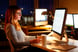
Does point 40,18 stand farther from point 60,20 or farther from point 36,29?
point 60,20

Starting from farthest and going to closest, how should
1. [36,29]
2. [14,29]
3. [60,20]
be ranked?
1. [36,29]
2. [14,29]
3. [60,20]

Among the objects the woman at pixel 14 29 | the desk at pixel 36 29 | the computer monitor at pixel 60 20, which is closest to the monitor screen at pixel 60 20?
the computer monitor at pixel 60 20

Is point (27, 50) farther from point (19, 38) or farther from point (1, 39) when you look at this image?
point (1, 39)

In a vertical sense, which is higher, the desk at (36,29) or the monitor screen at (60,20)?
the monitor screen at (60,20)

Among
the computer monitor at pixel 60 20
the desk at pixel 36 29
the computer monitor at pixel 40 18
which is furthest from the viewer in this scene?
the computer monitor at pixel 40 18

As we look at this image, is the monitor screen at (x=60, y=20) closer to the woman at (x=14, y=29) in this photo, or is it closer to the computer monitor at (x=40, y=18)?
the woman at (x=14, y=29)

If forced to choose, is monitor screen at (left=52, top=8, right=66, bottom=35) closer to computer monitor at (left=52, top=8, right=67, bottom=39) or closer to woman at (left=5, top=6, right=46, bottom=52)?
computer monitor at (left=52, top=8, right=67, bottom=39)

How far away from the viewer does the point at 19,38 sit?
7.75ft

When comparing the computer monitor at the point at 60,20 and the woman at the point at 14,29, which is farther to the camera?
the woman at the point at 14,29

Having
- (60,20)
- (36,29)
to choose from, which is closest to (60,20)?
(60,20)

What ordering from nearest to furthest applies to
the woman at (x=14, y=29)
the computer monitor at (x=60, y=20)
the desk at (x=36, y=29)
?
1. the computer monitor at (x=60, y=20)
2. the woman at (x=14, y=29)
3. the desk at (x=36, y=29)

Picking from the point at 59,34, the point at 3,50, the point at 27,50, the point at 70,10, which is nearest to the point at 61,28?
the point at 59,34

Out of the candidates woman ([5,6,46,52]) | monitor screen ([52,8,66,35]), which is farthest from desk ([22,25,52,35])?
monitor screen ([52,8,66,35])

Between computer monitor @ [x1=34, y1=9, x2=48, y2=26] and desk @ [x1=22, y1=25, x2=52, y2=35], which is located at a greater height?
computer monitor @ [x1=34, y1=9, x2=48, y2=26]
